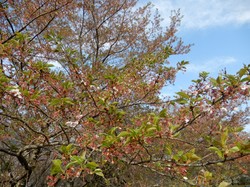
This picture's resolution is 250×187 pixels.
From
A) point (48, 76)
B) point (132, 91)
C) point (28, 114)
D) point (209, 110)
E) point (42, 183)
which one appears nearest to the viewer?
point (209, 110)

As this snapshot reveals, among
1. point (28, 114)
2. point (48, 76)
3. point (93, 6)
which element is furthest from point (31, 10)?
point (93, 6)

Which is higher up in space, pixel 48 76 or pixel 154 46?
pixel 154 46

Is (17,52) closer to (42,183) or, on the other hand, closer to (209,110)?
(209,110)

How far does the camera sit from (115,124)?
260 centimetres

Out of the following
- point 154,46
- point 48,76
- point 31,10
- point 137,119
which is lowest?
point 137,119

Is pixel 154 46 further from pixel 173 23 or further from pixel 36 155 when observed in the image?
pixel 36 155

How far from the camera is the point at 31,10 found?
4.84 meters

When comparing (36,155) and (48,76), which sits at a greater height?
(48,76)

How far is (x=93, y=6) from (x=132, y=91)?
5.08 meters

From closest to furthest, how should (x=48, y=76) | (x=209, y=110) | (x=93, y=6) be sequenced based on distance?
(x=209, y=110), (x=48, y=76), (x=93, y=6)

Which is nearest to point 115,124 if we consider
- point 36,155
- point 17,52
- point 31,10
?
point 17,52

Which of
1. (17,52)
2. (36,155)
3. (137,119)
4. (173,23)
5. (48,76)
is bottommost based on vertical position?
(36,155)

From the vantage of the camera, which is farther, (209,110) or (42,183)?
(42,183)

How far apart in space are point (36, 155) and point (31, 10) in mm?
2941
